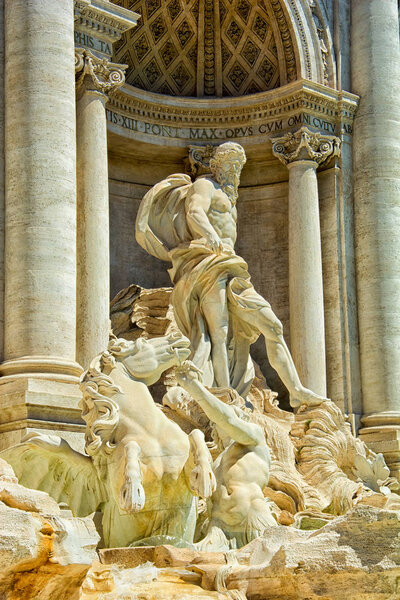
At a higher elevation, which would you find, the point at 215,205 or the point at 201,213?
the point at 215,205

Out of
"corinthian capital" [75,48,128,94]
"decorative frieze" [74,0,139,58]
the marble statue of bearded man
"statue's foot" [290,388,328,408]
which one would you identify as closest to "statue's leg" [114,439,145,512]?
the marble statue of bearded man

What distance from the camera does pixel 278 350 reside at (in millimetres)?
16562

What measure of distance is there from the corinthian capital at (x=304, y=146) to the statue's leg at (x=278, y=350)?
367cm

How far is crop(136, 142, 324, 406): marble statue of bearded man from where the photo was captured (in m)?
16.2

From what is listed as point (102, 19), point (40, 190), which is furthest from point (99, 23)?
point (40, 190)

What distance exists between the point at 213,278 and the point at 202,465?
6419 millimetres

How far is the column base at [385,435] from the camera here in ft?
60.1

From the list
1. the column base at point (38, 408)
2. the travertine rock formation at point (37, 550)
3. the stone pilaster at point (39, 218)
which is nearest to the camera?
the travertine rock formation at point (37, 550)

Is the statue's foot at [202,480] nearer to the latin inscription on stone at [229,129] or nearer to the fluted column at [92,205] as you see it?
the fluted column at [92,205]

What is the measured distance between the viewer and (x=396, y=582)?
835cm

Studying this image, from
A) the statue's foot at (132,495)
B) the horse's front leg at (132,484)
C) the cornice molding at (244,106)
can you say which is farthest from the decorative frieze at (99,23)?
the statue's foot at (132,495)

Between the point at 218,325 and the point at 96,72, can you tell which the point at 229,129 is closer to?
the point at 96,72

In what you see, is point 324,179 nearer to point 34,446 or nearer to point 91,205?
point 91,205

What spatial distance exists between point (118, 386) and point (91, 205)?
555 cm
